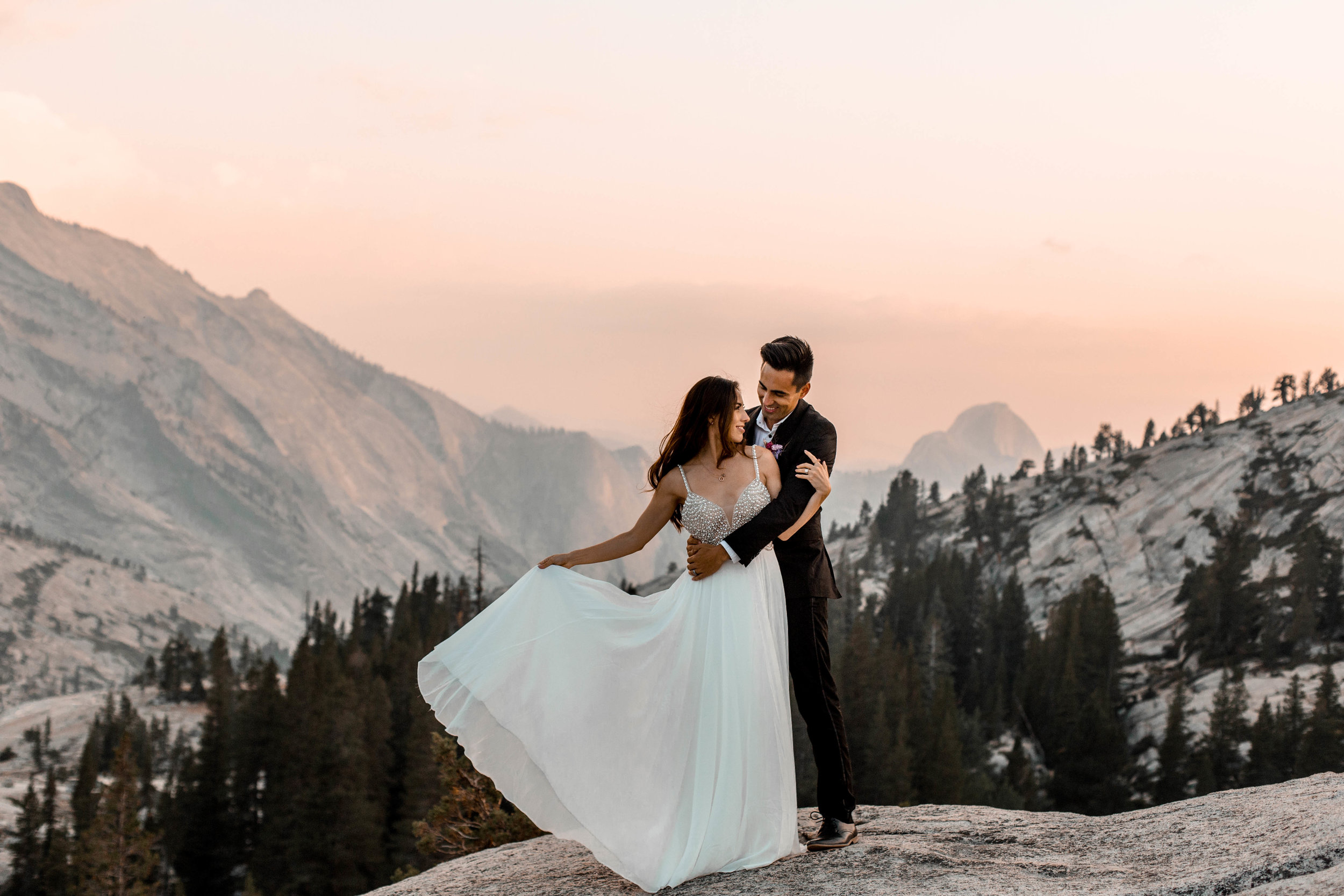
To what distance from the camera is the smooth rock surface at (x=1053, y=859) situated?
7.46 meters

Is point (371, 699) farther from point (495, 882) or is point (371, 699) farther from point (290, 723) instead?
point (495, 882)

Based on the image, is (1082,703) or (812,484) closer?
(812,484)

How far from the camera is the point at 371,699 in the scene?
64.6 meters

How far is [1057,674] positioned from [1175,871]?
93914mm

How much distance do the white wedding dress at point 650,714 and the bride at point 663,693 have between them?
0.01 metres

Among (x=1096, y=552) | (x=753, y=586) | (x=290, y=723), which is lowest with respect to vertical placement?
(x=290, y=723)

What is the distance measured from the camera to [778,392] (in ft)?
27.7

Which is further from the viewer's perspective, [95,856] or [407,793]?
[407,793]

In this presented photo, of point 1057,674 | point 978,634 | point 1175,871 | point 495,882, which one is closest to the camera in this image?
point 1175,871

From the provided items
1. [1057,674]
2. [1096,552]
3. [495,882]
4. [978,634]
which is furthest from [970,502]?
[495,882]

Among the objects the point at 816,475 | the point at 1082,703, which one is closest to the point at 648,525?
the point at 816,475

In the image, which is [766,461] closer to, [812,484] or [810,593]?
[812,484]

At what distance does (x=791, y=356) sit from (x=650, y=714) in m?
3.24

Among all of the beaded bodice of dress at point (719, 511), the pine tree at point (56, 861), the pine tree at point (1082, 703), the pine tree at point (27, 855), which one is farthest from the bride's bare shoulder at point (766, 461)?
the pine tree at point (27, 855)
